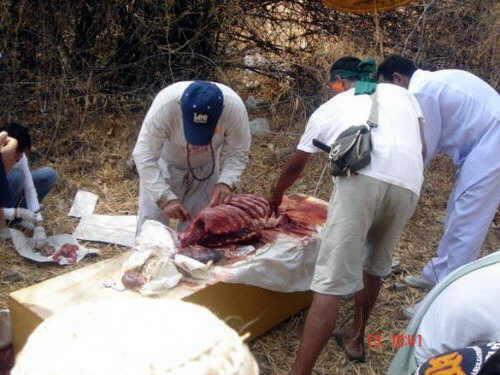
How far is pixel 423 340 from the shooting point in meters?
1.82

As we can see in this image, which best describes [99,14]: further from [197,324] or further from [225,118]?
[197,324]

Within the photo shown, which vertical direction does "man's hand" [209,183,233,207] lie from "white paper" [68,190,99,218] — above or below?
above

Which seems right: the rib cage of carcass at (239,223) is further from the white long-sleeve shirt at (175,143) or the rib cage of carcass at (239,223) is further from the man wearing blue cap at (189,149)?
the white long-sleeve shirt at (175,143)

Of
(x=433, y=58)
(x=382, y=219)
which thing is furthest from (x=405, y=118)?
(x=433, y=58)

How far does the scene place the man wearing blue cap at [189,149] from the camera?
308 cm

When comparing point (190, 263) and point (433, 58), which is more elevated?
point (433, 58)

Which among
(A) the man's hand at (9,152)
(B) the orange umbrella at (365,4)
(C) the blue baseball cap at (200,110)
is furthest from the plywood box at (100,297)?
(B) the orange umbrella at (365,4)

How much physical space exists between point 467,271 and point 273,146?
452cm

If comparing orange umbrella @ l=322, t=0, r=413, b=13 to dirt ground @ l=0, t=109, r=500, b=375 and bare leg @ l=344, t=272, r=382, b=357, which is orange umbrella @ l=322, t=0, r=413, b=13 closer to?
dirt ground @ l=0, t=109, r=500, b=375

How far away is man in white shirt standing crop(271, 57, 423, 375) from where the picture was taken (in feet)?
8.48

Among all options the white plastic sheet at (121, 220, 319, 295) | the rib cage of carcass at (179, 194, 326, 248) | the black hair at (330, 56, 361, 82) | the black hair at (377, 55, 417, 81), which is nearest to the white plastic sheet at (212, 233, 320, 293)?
the white plastic sheet at (121, 220, 319, 295)

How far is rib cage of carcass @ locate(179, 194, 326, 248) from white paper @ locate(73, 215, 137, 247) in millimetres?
1363

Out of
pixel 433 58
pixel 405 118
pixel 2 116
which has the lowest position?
pixel 2 116

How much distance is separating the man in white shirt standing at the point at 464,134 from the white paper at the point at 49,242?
2673 millimetres
